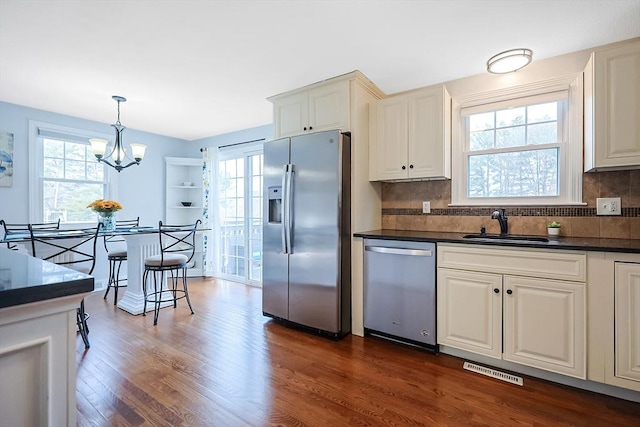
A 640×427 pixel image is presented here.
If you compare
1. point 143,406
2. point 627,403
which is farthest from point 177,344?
point 627,403

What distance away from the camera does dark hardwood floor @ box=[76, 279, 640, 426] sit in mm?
1679

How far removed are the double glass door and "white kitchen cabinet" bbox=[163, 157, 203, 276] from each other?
46 centimetres

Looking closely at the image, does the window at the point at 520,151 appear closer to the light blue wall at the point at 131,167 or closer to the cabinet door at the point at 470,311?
the cabinet door at the point at 470,311

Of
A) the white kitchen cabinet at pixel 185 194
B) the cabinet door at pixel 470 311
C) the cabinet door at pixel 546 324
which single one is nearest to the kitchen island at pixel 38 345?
the cabinet door at pixel 470 311

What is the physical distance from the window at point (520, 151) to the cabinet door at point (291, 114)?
145cm

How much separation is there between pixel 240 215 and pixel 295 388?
10.6 feet

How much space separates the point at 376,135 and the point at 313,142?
2.07 feet

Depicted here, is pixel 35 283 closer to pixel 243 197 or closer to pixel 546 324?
pixel 546 324

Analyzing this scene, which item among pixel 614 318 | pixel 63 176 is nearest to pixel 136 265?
pixel 63 176

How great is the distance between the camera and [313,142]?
2787mm

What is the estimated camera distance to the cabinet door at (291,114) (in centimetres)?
306

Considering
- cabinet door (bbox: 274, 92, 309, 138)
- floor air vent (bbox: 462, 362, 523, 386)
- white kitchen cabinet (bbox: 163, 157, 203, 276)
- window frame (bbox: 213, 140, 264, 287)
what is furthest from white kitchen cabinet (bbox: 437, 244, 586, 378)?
white kitchen cabinet (bbox: 163, 157, 203, 276)

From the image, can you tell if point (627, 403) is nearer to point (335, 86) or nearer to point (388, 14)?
point (388, 14)

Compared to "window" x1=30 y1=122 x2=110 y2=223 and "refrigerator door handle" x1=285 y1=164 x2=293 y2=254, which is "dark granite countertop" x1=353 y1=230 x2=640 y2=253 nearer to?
"refrigerator door handle" x1=285 y1=164 x2=293 y2=254
